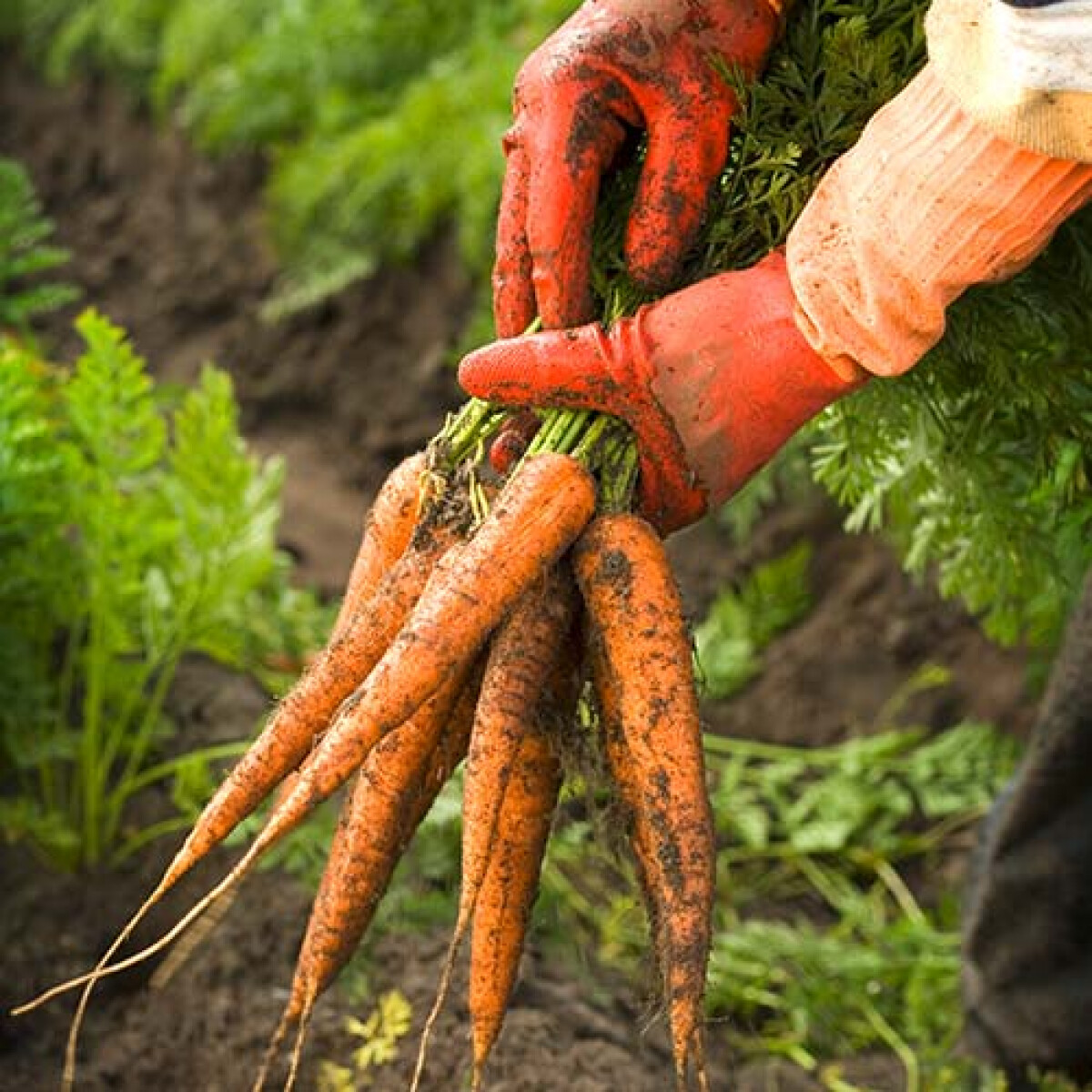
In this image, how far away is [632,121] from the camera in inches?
71.9

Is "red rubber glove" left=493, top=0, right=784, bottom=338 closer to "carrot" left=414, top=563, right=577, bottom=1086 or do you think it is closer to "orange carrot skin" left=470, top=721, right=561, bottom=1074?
"carrot" left=414, top=563, right=577, bottom=1086

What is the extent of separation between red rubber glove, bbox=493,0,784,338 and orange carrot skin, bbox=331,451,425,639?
9.3 inches

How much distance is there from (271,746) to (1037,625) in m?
1.27

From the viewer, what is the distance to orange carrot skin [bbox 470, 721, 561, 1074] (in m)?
1.89

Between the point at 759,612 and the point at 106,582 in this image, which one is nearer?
the point at 106,582

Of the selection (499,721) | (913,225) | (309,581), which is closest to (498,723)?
(499,721)

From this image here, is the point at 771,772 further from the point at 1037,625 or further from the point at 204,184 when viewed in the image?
the point at 204,184

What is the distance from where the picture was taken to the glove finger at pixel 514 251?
1845mm

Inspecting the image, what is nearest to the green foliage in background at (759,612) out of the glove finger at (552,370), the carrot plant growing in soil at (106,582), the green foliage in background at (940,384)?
the green foliage in background at (940,384)

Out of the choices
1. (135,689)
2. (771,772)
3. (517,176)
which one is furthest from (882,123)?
(771,772)

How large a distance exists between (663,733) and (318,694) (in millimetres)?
385

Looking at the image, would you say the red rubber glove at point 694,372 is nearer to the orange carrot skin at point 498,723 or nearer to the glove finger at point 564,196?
the glove finger at point 564,196

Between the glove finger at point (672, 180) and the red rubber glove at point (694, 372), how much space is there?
0.08 meters

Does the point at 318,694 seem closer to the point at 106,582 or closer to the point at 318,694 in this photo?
the point at 318,694
